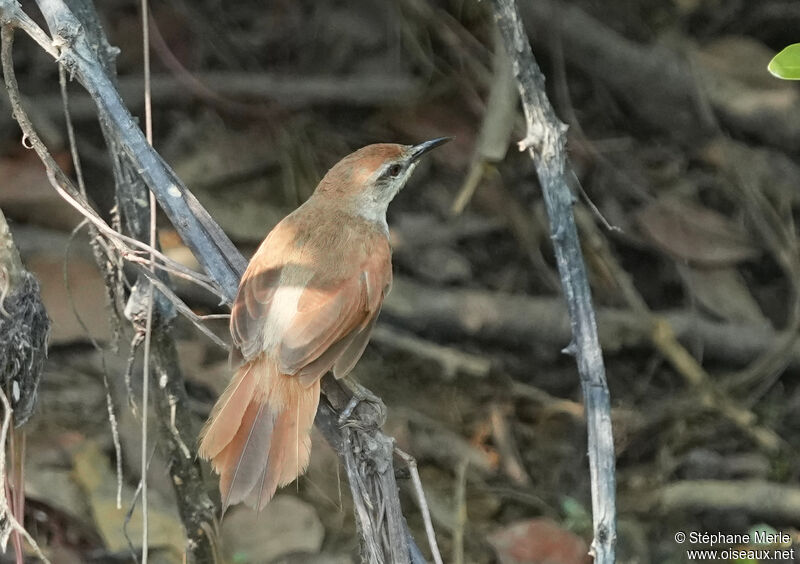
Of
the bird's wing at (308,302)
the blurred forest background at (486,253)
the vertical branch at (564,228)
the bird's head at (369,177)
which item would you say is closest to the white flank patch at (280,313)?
the bird's wing at (308,302)

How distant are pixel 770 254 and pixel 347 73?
2.49m

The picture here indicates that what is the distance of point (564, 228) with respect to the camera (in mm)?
2762

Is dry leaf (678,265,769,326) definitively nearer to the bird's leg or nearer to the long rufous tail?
the bird's leg

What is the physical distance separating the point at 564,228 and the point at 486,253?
266 cm

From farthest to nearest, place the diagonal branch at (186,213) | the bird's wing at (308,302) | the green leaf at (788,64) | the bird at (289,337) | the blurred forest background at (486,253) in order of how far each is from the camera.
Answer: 1. the blurred forest background at (486,253)
2. the bird's wing at (308,302)
3. the bird at (289,337)
4. the diagonal branch at (186,213)
5. the green leaf at (788,64)

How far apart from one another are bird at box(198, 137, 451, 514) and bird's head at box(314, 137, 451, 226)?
4.2 inches

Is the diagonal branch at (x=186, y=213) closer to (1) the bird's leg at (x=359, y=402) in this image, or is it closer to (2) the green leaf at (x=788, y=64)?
(1) the bird's leg at (x=359, y=402)

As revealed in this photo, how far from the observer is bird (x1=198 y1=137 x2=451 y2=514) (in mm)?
2908

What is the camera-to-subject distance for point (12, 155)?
4918 mm

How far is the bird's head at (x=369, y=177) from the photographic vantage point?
4.09 metres

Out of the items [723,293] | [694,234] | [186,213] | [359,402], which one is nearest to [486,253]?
[694,234]

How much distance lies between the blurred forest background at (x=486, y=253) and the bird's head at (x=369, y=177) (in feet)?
2.90

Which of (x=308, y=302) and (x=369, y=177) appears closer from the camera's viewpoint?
(x=308, y=302)

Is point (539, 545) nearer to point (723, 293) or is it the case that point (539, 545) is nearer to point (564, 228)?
point (723, 293)
